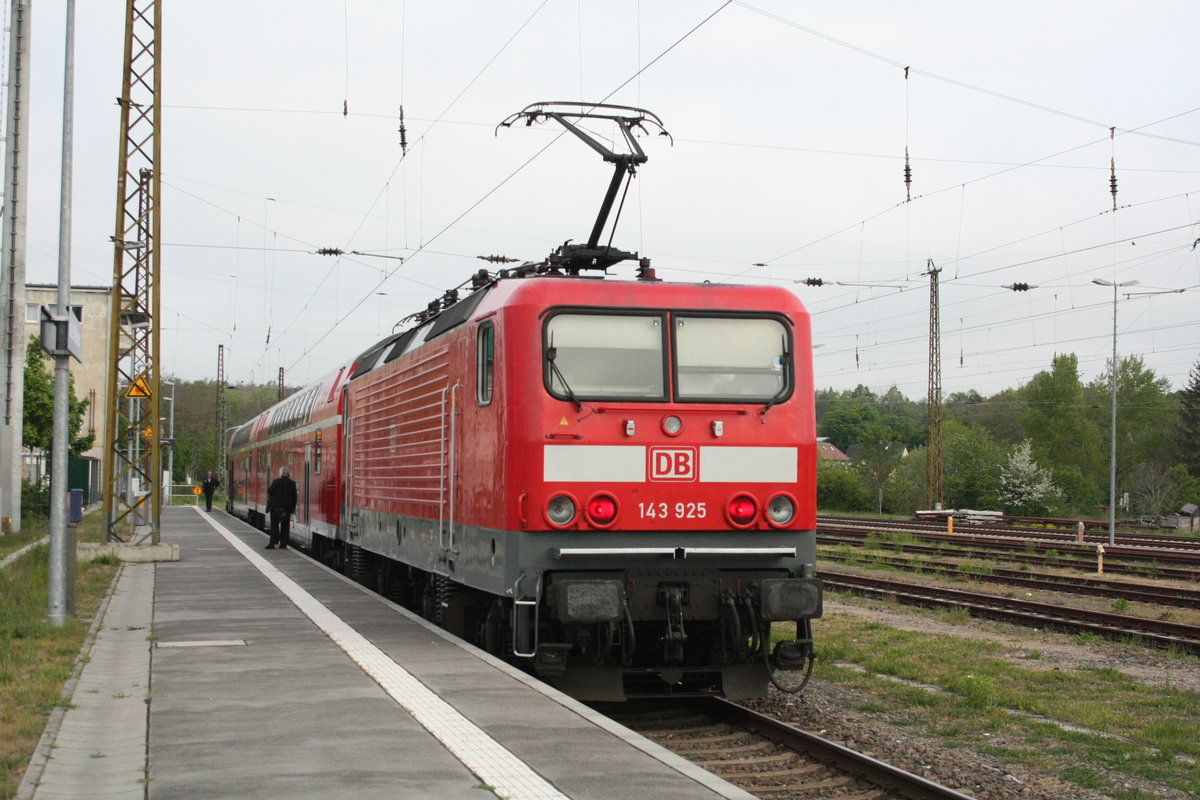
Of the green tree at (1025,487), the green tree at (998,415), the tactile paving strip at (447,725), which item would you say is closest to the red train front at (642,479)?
the tactile paving strip at (447,725)

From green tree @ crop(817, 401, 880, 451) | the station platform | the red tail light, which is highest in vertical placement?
green tree @ crop(817, 401, 880, 451)

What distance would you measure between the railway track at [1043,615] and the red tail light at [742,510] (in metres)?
6.84

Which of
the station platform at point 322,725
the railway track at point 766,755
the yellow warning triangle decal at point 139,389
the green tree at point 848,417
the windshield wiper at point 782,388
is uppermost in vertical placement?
the green tree at point 848,417

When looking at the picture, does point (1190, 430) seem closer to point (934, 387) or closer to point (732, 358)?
point (934, 387)

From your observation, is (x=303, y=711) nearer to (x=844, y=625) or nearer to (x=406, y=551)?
(x=406, y=551)

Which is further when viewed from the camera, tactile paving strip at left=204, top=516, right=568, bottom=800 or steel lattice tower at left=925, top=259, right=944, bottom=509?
steel lattice tower at left=925, top=259, right=944, bottom=509

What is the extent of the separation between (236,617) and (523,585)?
513cm

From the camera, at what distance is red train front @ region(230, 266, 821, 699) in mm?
9047

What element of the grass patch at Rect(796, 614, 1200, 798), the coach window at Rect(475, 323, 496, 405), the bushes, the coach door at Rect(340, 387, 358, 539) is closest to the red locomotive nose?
the coach window at Rect(475, 323, 496, 405)

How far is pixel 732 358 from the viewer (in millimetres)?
9633

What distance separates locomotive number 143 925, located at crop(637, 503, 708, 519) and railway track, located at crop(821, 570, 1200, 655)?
7215mm

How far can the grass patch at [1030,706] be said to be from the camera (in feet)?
26.9

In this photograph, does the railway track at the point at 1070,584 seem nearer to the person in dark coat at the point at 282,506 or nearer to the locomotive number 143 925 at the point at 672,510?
the person in dark coat at the point at 282,506

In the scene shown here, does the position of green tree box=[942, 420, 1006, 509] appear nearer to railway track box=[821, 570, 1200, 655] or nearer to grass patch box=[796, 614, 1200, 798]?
railway track box=[821, 570, 1200, 655]
